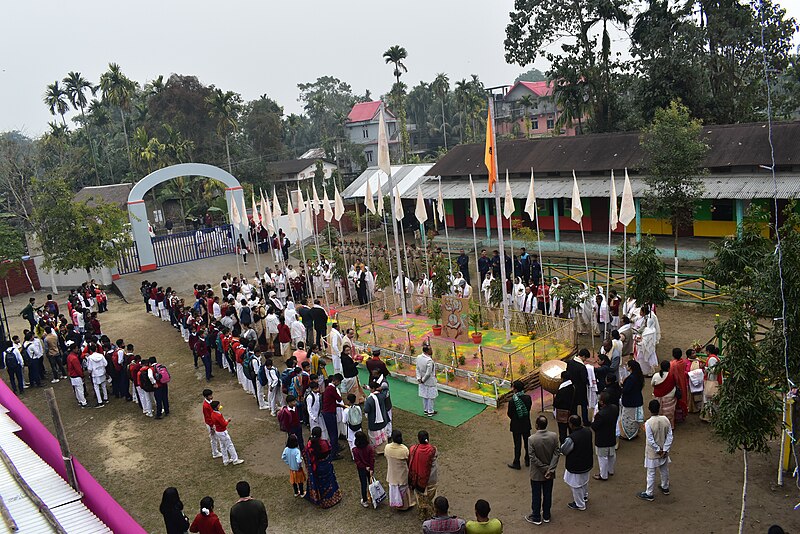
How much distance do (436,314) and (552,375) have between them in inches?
205

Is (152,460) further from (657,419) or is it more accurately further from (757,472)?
(757,472)

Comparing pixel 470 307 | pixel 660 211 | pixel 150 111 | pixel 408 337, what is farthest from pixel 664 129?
pixel 150 111

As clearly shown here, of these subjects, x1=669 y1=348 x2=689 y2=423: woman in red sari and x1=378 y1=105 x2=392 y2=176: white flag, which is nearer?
x1=669 y1=348 x2=689 y2=423: woman in red sari

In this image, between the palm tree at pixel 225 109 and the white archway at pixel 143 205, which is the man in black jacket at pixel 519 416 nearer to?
the white archway at pixel 143 205

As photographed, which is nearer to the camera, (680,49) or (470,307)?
(470,307)

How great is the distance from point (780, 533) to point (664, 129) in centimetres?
1554

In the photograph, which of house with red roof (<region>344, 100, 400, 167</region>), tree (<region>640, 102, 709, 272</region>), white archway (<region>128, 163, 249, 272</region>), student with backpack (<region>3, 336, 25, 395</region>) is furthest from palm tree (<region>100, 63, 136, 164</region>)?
tree (<region>640, 102, 709, 272</region>)

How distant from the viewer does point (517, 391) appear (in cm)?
916

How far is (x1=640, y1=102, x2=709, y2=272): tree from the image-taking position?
1834cm

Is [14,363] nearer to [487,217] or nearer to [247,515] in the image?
[247,515]

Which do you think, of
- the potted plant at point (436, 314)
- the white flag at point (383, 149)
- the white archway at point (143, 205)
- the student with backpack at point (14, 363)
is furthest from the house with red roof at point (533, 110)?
the student with backpack at point (14, 363)

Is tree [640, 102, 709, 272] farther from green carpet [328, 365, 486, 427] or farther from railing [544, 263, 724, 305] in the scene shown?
green carpet [328, 365, 486, 427]

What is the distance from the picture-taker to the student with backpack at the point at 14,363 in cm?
1497

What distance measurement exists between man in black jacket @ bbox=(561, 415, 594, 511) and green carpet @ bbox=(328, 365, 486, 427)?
11.2 feet
